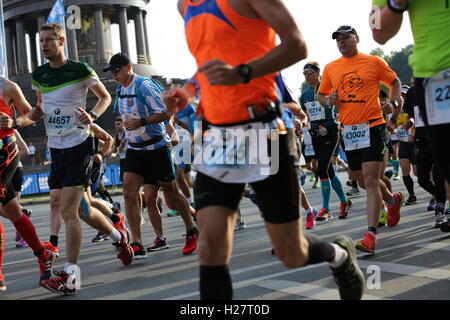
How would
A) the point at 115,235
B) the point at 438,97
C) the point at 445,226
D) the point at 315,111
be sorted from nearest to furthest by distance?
the point at 438,97 < the point at 115,235 < the point at 445,226 < the point at 315,111

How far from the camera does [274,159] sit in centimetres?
328

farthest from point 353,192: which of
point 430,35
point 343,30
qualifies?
point 430,35

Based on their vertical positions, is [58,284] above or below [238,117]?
below

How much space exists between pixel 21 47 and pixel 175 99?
5910 centimetres

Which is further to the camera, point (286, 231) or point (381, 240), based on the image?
point (381, 240)

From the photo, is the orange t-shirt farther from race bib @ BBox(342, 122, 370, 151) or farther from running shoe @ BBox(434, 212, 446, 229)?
running shoe @ BBox(434, 212, 446, 229)

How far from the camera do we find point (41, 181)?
28.2m

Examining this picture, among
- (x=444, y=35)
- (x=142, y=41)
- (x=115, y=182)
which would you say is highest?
(x=142, y=41)

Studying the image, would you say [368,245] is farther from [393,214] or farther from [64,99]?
[64,99]

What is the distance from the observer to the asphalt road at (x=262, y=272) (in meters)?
4.73

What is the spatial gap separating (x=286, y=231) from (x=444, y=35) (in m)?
1.32

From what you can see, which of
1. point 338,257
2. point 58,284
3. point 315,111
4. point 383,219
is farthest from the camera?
point 315,111

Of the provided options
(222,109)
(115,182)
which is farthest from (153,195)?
(115,182)
